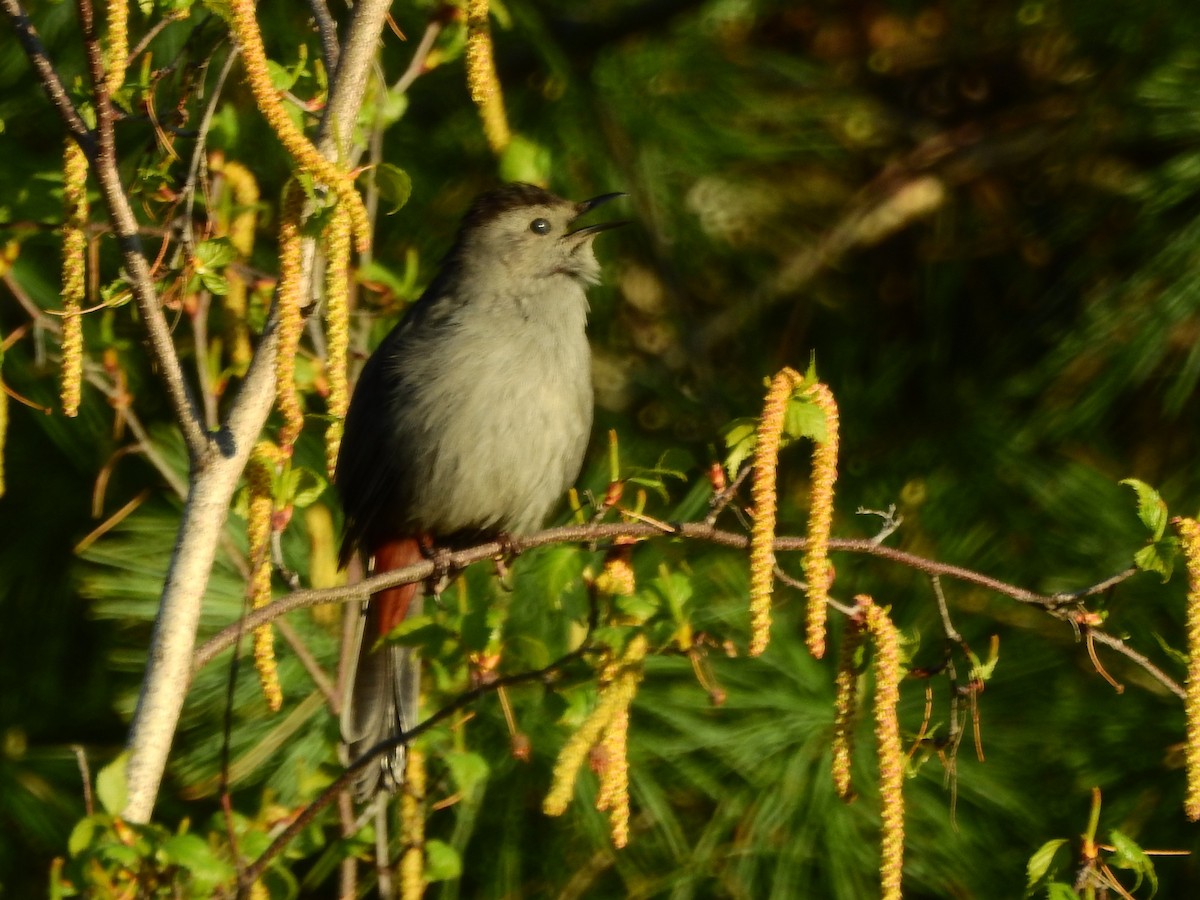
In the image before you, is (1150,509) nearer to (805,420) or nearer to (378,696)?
(805,420)

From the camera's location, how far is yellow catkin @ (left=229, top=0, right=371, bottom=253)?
2111 millimetres

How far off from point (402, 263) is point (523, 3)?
721 mm

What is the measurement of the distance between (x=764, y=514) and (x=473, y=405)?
1.71 m

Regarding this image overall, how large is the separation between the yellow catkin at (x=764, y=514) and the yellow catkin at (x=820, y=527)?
A: 0.18 feet

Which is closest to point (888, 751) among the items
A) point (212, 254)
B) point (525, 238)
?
point (212, 254)

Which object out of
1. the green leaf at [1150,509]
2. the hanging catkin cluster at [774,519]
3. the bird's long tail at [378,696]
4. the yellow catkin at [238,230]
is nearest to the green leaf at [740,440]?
the hanging catkin cluster at [774,519]

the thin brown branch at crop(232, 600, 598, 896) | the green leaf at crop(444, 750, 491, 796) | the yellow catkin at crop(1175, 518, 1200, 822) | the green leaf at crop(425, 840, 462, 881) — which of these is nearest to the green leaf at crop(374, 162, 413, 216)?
the thin brown branch at crop(232, 600, 598, 896)

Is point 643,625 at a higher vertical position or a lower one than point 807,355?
lower

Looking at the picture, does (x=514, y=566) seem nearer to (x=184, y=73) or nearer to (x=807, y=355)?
(x=807, y=355)

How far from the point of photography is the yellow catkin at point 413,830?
270cm

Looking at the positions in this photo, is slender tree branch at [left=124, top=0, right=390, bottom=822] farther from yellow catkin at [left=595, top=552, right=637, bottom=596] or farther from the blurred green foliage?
yellow catkin at [left=595, top=552, right=637, bottom=596]

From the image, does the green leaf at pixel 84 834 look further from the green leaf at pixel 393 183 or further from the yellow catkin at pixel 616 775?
the green leaf at pixel 393 183

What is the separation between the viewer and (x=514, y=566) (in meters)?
3.74

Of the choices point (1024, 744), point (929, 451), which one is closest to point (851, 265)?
point (929, 451)
